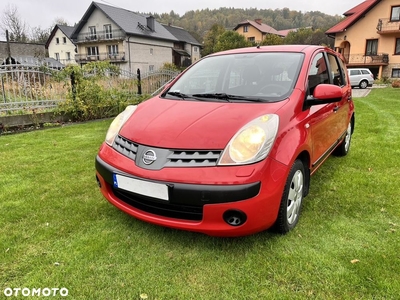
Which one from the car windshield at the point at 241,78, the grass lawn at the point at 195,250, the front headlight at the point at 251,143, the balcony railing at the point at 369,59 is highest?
the balcony railing at the point at 369,59

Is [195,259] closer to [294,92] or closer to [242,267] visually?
[242,267]

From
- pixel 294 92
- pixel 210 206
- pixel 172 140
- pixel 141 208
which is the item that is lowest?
pixel 141 208

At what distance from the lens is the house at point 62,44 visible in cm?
4344

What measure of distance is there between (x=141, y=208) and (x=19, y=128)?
5.82 m

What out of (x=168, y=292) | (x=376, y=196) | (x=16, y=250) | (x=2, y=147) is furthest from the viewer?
(x=2, y=147)

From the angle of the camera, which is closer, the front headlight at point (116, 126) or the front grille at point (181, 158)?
the front grille at point (181, 158)

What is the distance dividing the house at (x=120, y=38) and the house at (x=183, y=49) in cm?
353

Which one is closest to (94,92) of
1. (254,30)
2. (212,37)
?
(212,37)

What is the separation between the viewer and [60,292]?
185 centimetres

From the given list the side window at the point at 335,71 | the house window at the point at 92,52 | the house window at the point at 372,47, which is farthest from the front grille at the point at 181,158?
the house window at the point at 92,52

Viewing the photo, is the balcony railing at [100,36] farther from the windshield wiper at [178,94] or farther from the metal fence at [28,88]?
the windshield wiper at [178,94]

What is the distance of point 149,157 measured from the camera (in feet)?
6.91

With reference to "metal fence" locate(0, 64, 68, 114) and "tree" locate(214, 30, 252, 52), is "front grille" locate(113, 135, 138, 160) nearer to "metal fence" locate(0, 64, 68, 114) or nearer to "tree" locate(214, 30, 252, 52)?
"metal fence" locate(0, 64, 68, 114)

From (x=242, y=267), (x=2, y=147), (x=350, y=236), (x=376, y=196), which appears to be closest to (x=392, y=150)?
(x=376, y=196)
